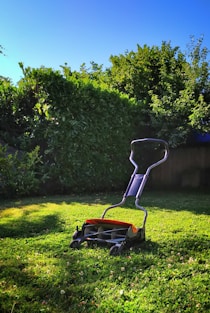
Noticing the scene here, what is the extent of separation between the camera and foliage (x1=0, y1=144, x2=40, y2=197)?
651cm

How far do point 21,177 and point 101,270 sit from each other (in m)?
4.25

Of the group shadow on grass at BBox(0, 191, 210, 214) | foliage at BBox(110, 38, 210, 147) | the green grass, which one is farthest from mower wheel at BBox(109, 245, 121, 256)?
foliage at BBox(110, 38, 210, 147)

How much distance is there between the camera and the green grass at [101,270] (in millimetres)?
2168

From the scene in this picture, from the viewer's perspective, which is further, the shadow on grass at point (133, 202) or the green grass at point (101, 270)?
the shadow on grass at point (133, 202)

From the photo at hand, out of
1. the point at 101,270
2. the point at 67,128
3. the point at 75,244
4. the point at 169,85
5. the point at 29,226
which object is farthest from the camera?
the point at 169,85

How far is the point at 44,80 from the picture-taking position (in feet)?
23.0

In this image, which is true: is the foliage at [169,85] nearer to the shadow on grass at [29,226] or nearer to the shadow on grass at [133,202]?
the shadow on grass at [133,202]

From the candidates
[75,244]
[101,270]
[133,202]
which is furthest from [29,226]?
[133,202]

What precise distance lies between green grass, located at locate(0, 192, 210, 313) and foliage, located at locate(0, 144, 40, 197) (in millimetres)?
1872

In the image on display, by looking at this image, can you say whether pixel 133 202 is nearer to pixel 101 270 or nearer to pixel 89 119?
pixel 89 119

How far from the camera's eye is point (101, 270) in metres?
2.73

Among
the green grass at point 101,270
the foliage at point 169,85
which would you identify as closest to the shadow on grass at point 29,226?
the green grass at point 101,270

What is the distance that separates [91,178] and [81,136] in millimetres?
1063

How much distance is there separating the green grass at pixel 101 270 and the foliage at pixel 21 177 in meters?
1.87
